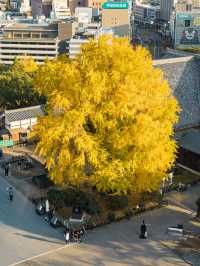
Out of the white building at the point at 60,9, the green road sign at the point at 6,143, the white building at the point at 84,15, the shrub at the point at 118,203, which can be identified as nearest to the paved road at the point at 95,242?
the shrub at the point at 118,203

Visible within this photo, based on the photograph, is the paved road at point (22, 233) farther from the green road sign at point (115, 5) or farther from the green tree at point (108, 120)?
the green road sign at point (115, 5)

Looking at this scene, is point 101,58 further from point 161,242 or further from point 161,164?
point 161,242

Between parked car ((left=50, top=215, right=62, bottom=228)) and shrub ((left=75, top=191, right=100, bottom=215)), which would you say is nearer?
parked car ((left=50, top=215, right=62, bottom=228))

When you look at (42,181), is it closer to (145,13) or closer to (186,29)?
(186,29)

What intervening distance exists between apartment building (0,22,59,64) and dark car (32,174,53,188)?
5983cm

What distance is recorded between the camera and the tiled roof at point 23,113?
37406 mm

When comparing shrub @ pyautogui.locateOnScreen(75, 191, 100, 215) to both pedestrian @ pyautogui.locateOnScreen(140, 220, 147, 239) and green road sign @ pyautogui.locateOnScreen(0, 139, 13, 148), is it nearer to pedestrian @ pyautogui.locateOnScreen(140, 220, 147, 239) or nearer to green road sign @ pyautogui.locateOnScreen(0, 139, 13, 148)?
pedestrian @ pyautogui.locateOnScreen(140, 220, 147, 239)

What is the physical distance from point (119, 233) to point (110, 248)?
1.45 m

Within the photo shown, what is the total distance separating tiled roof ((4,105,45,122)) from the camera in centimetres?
3741

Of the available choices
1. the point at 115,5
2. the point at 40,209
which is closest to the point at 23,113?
the point at 40,209

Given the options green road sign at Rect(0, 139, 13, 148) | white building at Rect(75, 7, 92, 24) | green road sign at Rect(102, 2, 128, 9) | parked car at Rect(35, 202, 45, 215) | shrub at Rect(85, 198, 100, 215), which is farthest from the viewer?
green road sign at Rect(102, 2, 128, 9)

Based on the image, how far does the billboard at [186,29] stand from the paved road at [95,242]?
76071 mm

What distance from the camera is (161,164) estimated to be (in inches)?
934

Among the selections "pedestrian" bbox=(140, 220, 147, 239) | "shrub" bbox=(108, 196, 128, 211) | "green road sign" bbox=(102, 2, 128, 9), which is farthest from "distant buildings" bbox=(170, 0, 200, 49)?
"pedestrian" bbox=(140, 220, 147, 239)
